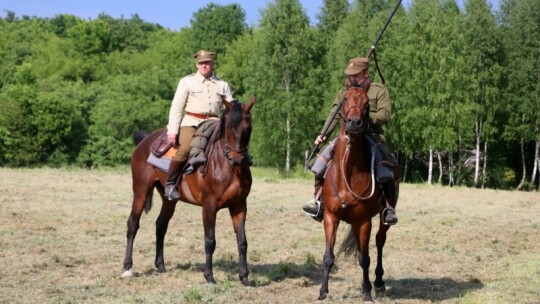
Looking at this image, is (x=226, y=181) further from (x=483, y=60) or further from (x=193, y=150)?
(x=483, y=60)

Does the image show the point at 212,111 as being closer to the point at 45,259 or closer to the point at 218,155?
the point at 218,155

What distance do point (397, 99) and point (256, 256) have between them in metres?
39.3

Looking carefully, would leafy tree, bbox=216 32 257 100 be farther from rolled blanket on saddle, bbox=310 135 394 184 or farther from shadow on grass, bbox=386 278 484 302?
rolled blanket on saddle, bbox=310 135 394 184

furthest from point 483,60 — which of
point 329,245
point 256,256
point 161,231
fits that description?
point 329,245

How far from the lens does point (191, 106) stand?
37.6 feet

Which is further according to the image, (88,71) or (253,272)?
(88,71)

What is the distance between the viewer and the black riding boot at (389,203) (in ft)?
32.4

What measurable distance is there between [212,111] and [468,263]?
569cm

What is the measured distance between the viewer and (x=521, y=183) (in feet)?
181

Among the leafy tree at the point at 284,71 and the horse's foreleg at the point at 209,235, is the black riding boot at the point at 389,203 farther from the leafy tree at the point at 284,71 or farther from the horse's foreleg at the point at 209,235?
the leafy tree at the point at 284,71

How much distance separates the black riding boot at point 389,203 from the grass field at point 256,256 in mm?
1111

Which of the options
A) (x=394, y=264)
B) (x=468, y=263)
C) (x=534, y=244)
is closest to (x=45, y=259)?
(x=394, y=264)

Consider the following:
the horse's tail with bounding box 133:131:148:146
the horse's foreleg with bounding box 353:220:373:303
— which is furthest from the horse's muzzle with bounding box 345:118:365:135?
the horse's tail with bounding box 133:131:148:146

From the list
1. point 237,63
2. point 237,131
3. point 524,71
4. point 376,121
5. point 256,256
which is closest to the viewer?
point 376,121
